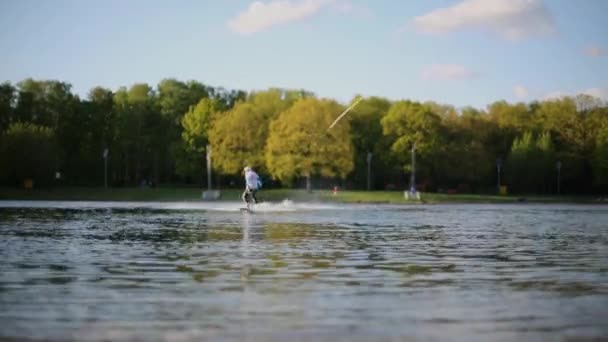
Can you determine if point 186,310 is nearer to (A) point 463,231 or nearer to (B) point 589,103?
(A) point 463,231

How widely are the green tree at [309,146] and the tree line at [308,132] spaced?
0.44 feet

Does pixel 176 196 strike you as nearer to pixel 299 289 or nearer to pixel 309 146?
pixel 309 146

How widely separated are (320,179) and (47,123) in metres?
33.3

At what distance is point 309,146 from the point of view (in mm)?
83250

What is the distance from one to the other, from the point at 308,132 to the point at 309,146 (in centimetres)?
134

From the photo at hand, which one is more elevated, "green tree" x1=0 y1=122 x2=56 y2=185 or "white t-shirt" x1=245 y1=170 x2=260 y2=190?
"green tree" x1=0 y1=122 x2=56 y2=185

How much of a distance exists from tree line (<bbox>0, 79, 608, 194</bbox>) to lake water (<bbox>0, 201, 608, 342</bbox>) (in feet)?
214

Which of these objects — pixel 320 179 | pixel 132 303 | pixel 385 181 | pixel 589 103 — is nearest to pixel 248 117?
pixel 320 179

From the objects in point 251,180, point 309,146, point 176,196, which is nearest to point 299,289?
point 251,180

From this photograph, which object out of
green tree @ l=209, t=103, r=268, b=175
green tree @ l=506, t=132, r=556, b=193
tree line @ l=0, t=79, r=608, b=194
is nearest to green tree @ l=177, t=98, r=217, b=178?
tree line @ l=0, t=79, r=608, b=194

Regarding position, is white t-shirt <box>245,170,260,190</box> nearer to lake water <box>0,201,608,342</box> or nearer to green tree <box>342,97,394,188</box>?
lake water <box>0,201,608,342</box>

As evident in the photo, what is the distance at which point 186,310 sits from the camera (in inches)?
365

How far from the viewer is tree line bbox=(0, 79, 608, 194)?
91.1 metres

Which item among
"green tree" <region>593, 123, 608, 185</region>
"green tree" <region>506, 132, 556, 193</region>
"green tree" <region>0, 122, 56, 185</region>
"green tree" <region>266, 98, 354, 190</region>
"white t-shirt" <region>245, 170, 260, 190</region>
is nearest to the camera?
"white t-shirt" <region>245, 170, 260, 190</region>
